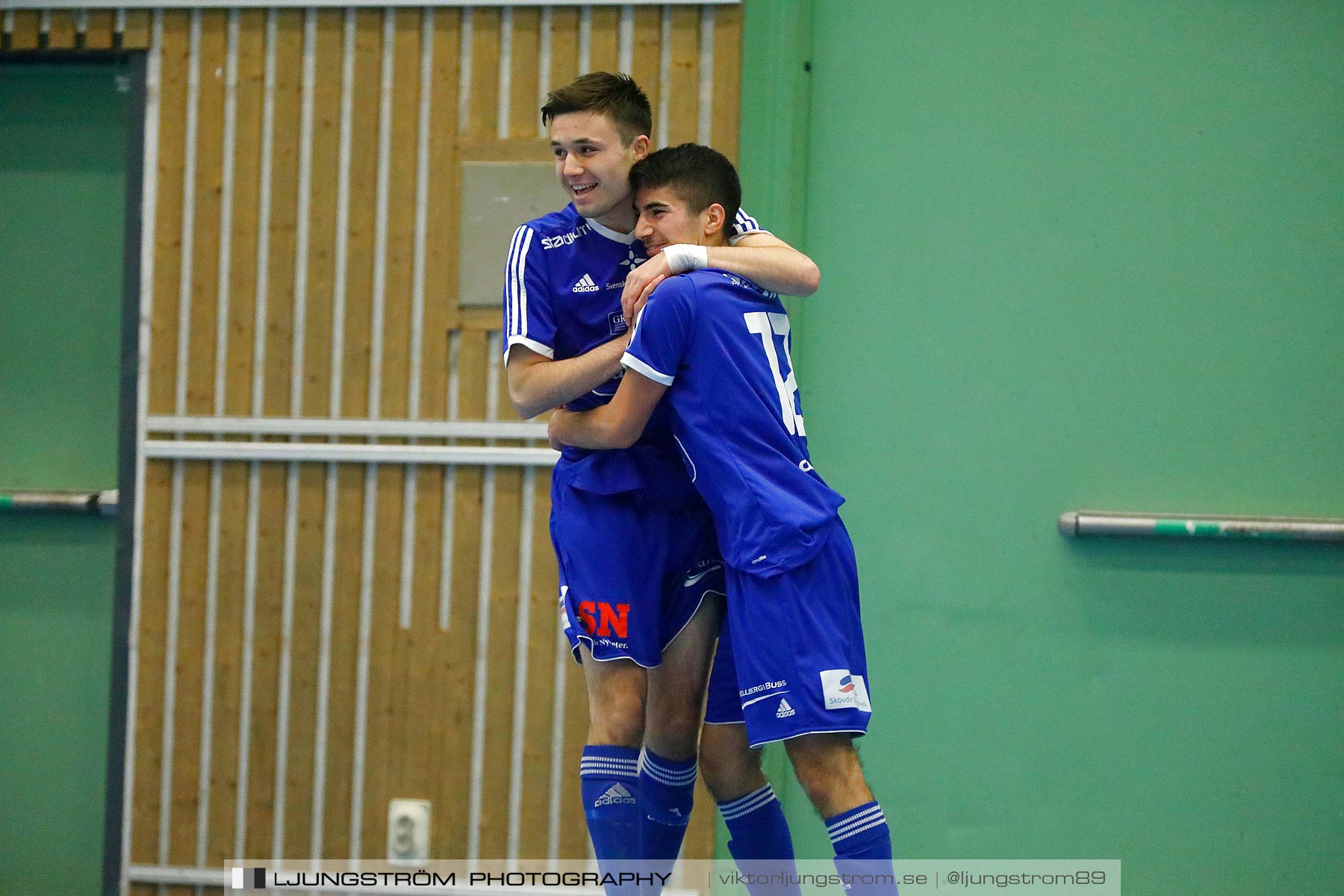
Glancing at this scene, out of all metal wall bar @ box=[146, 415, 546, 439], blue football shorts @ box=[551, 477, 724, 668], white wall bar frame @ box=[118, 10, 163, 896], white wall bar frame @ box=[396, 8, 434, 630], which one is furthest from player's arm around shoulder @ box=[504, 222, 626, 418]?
white wall bar frame @ box=[118, 10, 163, 896]

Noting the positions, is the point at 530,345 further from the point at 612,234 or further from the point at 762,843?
the point at 762,843

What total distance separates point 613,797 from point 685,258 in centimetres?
111

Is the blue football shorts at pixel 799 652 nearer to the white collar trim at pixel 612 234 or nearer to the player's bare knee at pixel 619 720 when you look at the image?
the player's bare knee at pixel 619 720

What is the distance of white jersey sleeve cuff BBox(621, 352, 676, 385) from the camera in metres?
2.36

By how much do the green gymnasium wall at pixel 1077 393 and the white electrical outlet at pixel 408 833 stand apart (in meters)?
1.23

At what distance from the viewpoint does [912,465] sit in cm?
403

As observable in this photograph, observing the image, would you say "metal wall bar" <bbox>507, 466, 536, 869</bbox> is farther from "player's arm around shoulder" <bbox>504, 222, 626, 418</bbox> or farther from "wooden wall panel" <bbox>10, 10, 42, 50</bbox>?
"wooden wall panel" <bbox>10, 10, 42, 50</bbox>

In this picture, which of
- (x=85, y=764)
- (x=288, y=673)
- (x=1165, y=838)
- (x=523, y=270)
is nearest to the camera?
(x=523, y=270)

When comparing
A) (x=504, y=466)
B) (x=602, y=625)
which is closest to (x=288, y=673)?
(x=504, y=466)

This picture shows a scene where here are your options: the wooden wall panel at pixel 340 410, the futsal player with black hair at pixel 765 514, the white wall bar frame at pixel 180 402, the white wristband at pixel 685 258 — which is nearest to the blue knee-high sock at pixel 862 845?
the futsal player with black hair at pixel 765 514

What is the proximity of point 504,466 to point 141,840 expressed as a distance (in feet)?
6.06

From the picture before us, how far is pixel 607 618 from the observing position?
2512mm

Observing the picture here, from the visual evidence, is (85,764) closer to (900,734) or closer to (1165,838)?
(900,734)

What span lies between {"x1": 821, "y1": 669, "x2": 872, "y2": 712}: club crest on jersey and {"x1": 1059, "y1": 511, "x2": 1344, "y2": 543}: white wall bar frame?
1.89 m
